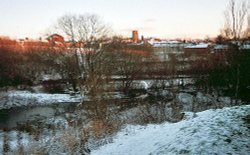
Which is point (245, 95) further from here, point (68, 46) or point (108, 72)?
point (68, 46)

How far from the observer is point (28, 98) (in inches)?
1485

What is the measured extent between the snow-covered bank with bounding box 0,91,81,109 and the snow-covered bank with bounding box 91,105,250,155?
947 inches

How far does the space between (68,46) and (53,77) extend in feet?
18.0

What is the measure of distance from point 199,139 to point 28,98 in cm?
3062

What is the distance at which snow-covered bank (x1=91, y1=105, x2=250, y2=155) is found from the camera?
9.26 meters

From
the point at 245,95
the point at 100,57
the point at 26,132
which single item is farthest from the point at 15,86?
the point at 245,95

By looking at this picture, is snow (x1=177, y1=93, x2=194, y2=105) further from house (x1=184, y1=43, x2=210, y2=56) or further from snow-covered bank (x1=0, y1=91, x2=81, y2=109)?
house (x1=184, y1=43, x2=210, y2=56)

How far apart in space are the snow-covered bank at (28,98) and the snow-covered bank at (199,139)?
78.9ft

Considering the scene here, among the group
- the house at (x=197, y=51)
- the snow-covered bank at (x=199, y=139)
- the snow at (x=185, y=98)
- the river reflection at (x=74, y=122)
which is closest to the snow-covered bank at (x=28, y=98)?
the river reflection at (x=74, y=122)

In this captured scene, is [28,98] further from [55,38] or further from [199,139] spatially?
[199,139]

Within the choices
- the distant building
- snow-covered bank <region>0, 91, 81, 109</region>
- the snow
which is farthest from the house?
snow-covered bank <region>0, 91, 81, 109</region>

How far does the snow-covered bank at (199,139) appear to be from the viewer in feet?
30.4

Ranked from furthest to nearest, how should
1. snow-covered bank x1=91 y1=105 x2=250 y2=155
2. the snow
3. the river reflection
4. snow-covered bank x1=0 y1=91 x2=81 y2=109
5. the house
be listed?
the house < snow-covered bank x1=0 y1=91 x2=81 y2=109 < the snow < the river reflection < snow-covered bank x1=91 y1=105 x2=250 y2=155

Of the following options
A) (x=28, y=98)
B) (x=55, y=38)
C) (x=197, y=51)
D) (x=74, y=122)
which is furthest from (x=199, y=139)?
(x=197, y=51)
